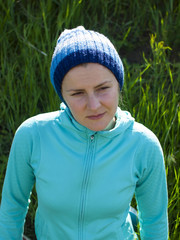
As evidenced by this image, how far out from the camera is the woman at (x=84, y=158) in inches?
56.9

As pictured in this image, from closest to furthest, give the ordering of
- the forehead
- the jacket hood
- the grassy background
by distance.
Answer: the forehead → the jacket hood → the grassy background

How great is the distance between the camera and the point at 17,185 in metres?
1.66

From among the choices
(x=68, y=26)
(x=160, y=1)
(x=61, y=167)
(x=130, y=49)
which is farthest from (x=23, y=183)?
(x=160, y=1)

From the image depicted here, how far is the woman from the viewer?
1444 millimetres

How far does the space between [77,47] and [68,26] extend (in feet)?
4.78

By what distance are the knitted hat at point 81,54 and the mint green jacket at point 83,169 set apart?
212 mm

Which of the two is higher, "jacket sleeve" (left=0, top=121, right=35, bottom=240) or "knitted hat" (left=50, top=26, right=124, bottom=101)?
"knitted hat" (left=50, top=26, right=124, bottom=101)

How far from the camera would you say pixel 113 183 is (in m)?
1.58

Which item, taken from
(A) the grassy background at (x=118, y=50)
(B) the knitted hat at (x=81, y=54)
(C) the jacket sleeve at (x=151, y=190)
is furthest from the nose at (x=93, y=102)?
(A) the grassy background at (x=118, y=50)

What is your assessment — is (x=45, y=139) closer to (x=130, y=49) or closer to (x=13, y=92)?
(x=13, y=92)

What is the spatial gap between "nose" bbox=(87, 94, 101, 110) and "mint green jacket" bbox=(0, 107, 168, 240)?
150 mm

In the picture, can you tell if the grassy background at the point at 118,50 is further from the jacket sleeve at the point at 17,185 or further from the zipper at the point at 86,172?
the zipper at the point at 86,172

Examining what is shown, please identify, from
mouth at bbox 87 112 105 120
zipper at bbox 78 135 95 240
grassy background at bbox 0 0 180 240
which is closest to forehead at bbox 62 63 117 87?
mouth at bbox 87 112 105 120

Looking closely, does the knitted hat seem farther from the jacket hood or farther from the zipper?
the zipper
